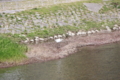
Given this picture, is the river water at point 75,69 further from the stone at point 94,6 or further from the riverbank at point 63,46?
the stone at point 94,6

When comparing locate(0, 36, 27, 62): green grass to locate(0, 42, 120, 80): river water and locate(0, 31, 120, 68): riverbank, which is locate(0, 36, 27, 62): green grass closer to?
locate(0, 31, 120, 68): riverbank

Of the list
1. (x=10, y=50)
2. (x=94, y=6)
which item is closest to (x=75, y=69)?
(x=10, y=50)

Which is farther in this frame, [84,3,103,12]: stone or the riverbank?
[84,3,103,12]: stone

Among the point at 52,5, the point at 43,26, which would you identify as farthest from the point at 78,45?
the point at 52,5

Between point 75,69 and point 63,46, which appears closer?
point 75,69

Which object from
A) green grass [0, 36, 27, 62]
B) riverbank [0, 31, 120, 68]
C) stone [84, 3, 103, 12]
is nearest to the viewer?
green grass [0, 36, 27, 62]

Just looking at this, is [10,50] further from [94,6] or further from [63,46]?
[94,6]

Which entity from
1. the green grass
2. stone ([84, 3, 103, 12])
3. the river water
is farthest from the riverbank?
stone ([84, 3, 103, 12])
